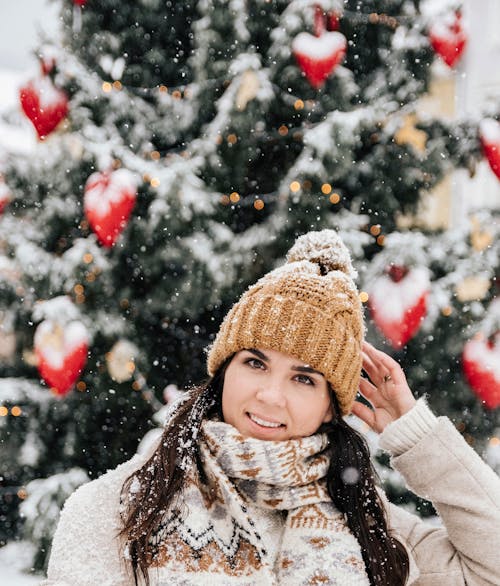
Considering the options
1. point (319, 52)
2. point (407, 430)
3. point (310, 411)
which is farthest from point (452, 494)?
point (319, 52)

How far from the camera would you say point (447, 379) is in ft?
8.58

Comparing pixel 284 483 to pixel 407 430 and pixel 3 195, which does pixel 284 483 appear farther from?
pixel 3 195

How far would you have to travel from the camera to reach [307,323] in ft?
4.55

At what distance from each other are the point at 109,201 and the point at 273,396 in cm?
113

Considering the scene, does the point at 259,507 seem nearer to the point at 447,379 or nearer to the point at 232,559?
the point at 232,559

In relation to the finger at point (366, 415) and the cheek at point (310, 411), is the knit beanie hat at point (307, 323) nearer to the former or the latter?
the cheek at point (310, 411)

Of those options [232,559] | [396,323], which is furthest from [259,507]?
[396,323]

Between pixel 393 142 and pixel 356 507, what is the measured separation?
1611 mm

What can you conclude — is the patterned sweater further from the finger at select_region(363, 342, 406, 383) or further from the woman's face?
the woman's face

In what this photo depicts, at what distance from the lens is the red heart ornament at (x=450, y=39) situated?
2381 mm

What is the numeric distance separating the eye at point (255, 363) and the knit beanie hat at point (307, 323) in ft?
0.10

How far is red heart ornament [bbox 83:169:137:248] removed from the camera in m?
2.18

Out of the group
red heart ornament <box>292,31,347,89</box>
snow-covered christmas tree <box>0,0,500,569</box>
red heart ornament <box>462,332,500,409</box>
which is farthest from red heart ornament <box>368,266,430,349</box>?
red heart ornament <box>292,31,347,89</box>

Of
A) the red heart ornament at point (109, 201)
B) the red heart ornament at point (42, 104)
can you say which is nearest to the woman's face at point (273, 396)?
the red heart ornament at point (109, 201)
